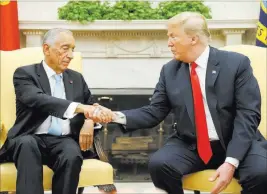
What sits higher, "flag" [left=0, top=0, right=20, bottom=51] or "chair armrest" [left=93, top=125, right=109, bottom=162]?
"flag" [left=0, top=0, right=20, bottom=51]

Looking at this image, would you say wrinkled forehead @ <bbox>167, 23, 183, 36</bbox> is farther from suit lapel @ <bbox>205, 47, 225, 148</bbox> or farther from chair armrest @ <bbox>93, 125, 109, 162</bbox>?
chair armrest @ <bbox>93, 125, 109, 162</bbox>

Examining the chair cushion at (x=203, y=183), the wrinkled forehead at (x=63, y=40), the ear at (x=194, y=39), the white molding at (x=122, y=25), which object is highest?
the ear at (x=194, y=39)

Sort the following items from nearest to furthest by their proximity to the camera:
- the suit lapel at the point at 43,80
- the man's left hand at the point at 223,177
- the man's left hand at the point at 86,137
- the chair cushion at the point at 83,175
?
the man's left hand at the point at 223,177
the chair cushion at the point at 83,175
the man's left hand at the point at 86,137
the suit lapel at the point at 43,80

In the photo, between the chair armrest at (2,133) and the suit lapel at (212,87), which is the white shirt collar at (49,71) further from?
the suit lapel at (212,87)

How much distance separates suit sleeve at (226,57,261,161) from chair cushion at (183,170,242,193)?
0.48ft

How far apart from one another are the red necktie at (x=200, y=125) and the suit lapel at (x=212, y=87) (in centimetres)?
5

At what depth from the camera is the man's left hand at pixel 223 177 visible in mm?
2330

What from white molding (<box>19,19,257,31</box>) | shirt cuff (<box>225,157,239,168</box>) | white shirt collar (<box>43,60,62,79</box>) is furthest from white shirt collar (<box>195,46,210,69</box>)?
white molding (<box>19,19,257,31</box>)

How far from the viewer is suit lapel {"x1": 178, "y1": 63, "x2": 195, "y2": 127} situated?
2.60 metres

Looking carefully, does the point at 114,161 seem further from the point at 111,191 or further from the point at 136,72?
the point at 111,191

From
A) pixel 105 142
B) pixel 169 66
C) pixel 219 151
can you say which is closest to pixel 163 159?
pixel 219 151

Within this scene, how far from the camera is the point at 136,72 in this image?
4742 millimetres

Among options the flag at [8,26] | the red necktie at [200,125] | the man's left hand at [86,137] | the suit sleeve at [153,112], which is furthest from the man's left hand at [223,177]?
the flag at [8,26]

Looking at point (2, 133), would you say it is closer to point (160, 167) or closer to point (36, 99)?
point (36, 99)
